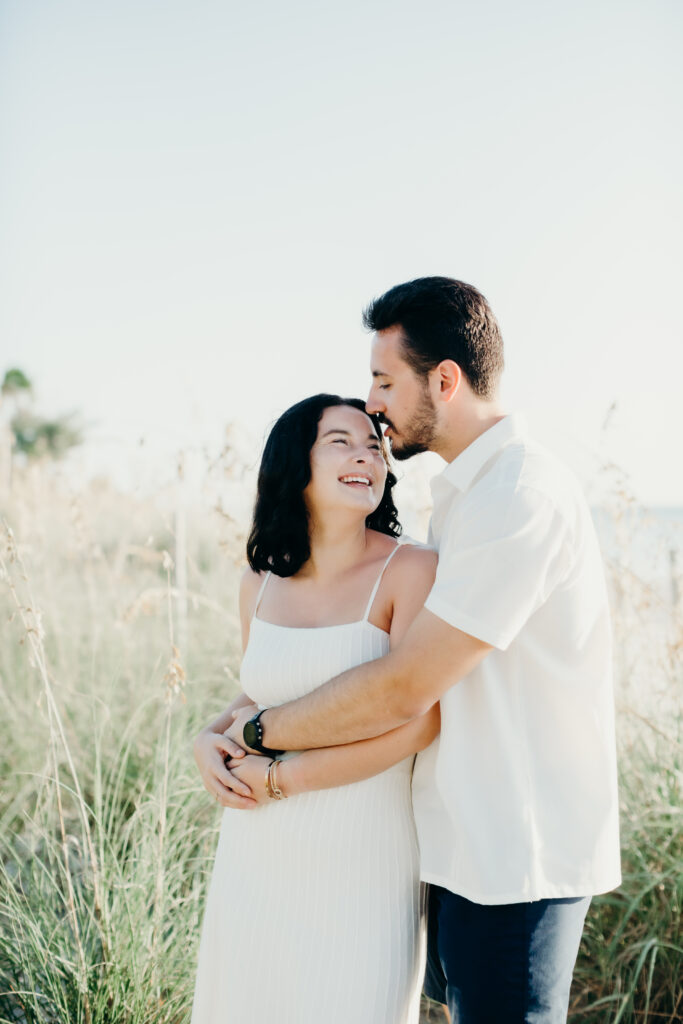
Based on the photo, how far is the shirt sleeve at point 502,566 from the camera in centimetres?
160

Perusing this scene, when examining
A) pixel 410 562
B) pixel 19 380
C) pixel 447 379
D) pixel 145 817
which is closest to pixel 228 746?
pixel 410 562

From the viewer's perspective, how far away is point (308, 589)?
2.30 metres

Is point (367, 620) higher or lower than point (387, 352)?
lower

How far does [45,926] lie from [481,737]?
5.13 feet

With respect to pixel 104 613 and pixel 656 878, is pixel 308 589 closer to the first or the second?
pixel 656 878

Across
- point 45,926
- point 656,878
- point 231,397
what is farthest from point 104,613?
point 656,878

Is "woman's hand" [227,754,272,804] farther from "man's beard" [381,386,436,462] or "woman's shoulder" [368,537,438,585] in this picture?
"man's beard" [381,386,436,462]

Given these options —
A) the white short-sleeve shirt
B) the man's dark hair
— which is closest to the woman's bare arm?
the white short-sleeve shirt

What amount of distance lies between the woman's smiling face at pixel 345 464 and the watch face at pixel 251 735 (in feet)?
2.10

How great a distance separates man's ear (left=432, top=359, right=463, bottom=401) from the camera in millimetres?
2021

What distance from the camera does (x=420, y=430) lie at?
2078 millimetres

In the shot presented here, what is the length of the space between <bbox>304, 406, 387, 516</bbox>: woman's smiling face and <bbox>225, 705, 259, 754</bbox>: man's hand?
0.60 m

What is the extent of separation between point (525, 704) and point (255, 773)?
69 cm

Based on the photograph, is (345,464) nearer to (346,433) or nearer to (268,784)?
(346,433)
